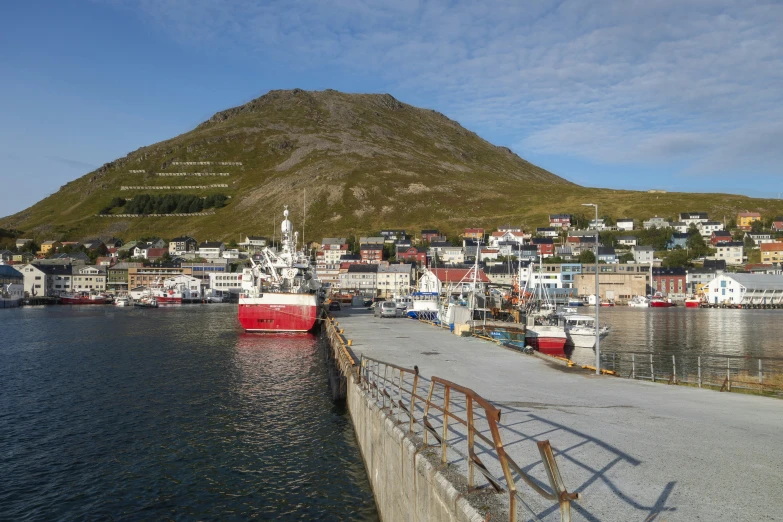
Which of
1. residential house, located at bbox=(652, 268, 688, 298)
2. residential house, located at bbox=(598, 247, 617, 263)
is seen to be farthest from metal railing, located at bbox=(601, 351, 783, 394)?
residential house, located at bbox=(598, 247, 617, 263)

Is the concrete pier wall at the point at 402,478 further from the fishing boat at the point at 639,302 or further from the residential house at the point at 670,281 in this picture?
the residential house at the point at 670,281

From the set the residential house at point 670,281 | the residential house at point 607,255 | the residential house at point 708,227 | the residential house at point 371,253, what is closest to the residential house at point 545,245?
the residential house at point 607,255

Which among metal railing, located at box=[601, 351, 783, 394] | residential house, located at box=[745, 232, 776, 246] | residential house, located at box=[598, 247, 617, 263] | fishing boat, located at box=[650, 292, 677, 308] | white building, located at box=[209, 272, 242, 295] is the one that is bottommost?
fishing boat, located at box=[650, 292, 677, 308]

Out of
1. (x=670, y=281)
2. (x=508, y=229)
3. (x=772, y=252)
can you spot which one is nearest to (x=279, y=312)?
(x=670, y=281)

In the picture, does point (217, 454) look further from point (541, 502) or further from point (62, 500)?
point (541, 502)

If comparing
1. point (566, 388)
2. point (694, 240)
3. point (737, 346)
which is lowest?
point (737, 346)

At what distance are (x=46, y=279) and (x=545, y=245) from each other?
14653 cm

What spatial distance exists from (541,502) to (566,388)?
36.3 ft

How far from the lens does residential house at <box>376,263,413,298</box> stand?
6009 inches

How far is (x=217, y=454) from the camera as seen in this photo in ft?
64.2

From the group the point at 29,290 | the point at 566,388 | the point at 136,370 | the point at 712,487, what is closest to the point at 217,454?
the point at 566,388

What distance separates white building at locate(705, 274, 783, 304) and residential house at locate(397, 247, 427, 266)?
252ft

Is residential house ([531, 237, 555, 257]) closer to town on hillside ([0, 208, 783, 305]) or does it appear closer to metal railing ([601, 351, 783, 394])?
town on hillside ([0, 208, 783, 305])

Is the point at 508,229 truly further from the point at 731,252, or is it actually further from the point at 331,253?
the point at 731,252
